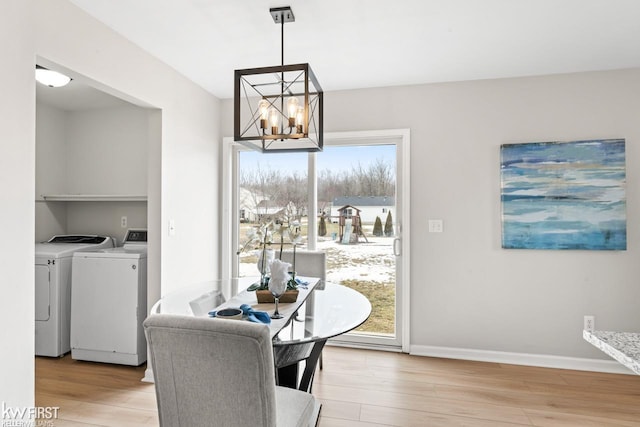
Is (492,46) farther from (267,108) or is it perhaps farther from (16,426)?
(16,426)

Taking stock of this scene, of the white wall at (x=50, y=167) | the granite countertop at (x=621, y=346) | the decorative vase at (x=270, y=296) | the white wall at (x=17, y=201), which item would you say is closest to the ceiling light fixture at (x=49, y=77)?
the white wall at (x=17, y=201)

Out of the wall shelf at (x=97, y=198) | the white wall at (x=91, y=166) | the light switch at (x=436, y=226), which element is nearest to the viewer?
the light switch at (x=436, y=226)

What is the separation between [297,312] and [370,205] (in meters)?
1.77

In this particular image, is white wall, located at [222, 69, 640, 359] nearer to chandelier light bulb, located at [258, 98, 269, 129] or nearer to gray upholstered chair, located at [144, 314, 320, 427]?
chandelier light bulb, located at [258, 98, 269, 129]

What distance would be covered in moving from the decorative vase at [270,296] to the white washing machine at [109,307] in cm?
148

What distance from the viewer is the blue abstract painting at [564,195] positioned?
9.00 ft

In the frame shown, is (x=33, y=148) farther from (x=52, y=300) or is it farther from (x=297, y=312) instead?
(x=52, y=300)

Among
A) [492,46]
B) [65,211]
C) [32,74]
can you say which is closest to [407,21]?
[492,46]

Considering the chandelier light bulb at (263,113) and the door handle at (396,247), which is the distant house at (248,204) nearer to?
the door handle at (396,247)

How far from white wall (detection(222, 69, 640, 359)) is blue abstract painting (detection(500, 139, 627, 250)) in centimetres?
8

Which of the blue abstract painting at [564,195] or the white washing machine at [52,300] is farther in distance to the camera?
the white washing machine at [52,300]

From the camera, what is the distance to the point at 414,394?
95.8 inches

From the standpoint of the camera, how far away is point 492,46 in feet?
7.89

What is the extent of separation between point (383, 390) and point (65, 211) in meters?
3.65
